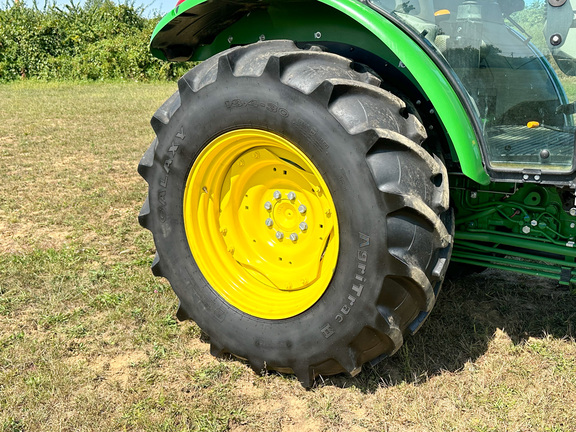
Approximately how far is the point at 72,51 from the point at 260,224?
17466 mm

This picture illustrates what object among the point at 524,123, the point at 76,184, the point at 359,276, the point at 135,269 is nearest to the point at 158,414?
the point at 359,276

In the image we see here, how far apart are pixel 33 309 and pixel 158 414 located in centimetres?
127

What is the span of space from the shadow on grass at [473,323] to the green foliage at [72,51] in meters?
15.0

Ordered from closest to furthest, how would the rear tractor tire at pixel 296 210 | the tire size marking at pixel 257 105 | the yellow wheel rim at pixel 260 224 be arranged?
1. the rear tractor tire at pixel 296 210
2. the tire size marking at pixel 257 105
3. the yellow wheel rim at pixel 260 224

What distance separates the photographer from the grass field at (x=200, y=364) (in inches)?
92.7

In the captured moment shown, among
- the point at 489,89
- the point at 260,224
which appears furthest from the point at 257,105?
the point at 489,89

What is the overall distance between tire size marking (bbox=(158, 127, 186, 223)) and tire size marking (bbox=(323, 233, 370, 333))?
0.93m

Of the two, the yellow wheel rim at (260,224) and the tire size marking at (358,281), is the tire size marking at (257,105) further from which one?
the tire size marking at (358,281)

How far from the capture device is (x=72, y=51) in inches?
718

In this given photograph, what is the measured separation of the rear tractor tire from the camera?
2.16 meters

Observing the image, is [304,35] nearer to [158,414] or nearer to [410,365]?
[410,365]

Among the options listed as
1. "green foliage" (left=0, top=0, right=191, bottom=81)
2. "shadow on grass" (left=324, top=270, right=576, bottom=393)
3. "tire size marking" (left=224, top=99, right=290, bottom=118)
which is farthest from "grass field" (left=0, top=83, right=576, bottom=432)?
"green foliage" (left=0, top=0, right=191, bottom=81)

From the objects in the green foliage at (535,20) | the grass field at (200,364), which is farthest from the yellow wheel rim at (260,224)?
the green foliage at (535,20)

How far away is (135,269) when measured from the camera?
12.5 ft
